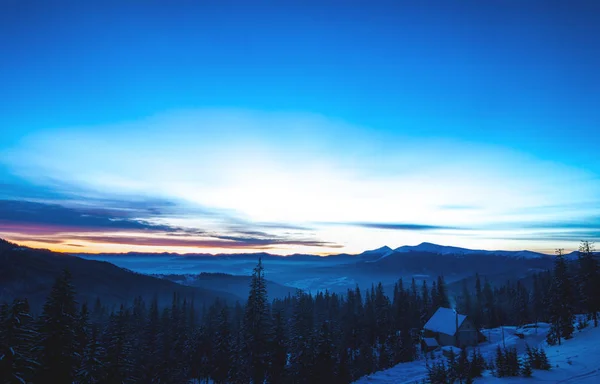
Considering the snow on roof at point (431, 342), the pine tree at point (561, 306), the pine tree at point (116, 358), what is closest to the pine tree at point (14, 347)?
the pine tree at point (116, 358)

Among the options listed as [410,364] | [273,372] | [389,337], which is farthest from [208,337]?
[389,337]

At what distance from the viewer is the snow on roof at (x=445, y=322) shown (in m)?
71.1

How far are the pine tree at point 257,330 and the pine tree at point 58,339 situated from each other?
1570 cm

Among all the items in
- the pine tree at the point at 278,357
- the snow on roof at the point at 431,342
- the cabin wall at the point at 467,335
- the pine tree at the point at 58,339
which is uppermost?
the pine tree at the point at 58,339

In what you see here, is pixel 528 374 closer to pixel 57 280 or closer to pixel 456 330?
pixel 57 280

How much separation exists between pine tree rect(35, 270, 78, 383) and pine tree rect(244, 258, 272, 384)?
15700 mm

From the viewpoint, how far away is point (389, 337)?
77625 mm

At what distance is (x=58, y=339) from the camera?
26578 millimetres

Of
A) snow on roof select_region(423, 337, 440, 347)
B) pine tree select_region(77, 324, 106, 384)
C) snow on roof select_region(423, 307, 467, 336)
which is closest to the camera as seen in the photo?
pine tree select_region(77, 324, 106, 384)

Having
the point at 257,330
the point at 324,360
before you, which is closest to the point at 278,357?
the point at 324,360

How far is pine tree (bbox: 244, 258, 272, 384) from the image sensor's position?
122 feet

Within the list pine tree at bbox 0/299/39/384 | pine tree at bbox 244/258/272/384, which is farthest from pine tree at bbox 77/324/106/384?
pine tree at bbox 244/258/272/384

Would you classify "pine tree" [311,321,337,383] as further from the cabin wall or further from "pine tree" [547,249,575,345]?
the cabin wall

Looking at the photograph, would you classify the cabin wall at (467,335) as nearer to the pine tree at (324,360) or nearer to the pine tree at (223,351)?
the pine tree at (324,360)
